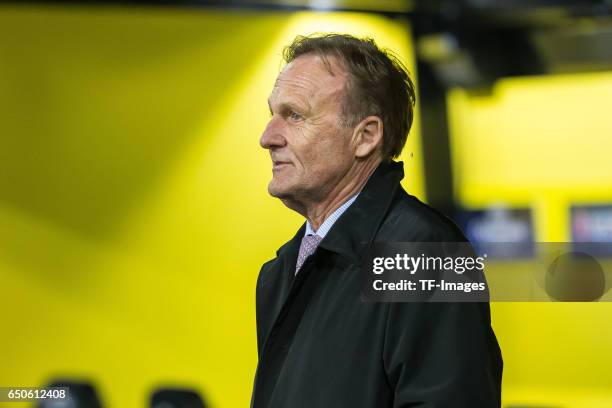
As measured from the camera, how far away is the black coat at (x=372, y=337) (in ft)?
3.04

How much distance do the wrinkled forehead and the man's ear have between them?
5 centimetres

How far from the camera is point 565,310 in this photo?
2.44 meters

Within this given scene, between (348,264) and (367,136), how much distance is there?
0.18 metres

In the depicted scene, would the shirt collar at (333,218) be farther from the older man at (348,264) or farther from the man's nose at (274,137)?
the man's nose at (274,137)

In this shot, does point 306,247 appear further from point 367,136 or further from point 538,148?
point 538,148

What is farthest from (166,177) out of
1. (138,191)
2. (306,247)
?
(306,247)

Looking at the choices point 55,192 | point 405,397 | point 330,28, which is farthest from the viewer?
point 55,192

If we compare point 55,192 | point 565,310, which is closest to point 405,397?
point 565,310

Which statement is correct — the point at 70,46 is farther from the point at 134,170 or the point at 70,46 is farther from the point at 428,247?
the point at 428,247

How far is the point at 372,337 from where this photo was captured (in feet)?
3.19

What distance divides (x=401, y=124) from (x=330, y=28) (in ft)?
4.91

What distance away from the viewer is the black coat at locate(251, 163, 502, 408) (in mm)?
926

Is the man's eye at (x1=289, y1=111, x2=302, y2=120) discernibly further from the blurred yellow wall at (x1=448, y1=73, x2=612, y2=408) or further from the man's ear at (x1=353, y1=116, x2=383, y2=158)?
the blurred yellow wall at (x1=448, y1=73, x2=612, y2=408)

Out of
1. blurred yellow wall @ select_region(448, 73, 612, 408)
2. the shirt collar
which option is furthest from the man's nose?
blurred yellow wall @ select_region(448, 73, 612, 408)
